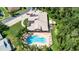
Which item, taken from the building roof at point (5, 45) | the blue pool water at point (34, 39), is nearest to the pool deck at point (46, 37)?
the blue pool water at point (34, 39)

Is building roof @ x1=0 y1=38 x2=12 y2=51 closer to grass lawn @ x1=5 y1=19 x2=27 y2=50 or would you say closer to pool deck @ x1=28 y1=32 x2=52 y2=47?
grass lawn @ x1=5 y1=19 x2=27 y2=50

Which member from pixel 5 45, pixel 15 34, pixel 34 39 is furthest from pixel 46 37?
pixel 5 45

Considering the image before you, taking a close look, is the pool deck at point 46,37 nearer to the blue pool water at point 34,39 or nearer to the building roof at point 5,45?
the blue pool water at point 34,39

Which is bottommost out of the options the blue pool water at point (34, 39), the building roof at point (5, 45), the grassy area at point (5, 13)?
the building roof at point (5, 45)

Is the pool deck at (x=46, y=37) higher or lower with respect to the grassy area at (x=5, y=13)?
lower

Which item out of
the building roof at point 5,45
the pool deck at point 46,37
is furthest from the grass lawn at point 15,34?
the pool deck at point 46,37

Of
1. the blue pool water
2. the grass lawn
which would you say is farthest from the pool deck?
the grass lawn

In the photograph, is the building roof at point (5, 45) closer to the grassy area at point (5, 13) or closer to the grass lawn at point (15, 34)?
the grass lawn at point (15, 34)
